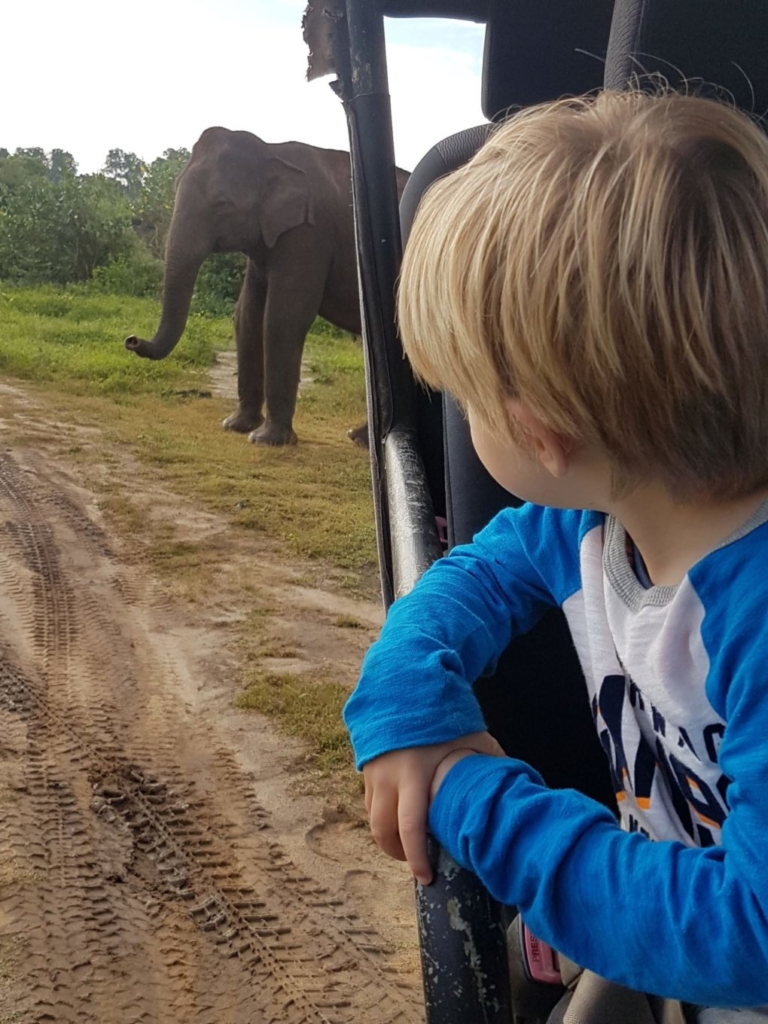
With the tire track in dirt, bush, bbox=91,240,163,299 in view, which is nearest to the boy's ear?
the tire track in dirt

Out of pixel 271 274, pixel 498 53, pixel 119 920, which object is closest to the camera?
pixel 498 53

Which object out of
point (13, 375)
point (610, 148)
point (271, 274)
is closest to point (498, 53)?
point (610, 148)

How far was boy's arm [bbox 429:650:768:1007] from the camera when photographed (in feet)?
1.26

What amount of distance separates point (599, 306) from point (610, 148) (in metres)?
0.08

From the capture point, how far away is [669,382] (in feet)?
1.40

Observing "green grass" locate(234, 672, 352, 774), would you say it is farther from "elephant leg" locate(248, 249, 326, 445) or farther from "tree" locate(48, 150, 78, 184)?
"tree" locate(48, 150, 78, 184)

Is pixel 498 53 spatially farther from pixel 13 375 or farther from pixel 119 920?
pixel 13 375

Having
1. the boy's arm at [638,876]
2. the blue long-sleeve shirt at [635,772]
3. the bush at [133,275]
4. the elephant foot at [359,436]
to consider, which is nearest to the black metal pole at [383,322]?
the blue long-sleeve shirt at [635,772]

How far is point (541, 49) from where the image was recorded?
2.66ft

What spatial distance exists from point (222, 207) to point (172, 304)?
48 cm

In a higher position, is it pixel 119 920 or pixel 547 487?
pixel 547 487

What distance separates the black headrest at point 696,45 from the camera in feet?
1.99

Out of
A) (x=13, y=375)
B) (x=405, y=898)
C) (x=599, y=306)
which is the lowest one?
(x=405, y=898)

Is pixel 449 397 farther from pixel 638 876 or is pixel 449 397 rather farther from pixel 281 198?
pixel 281 198
